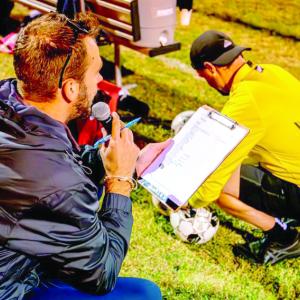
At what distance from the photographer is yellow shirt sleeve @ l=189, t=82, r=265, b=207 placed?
317 centimetres

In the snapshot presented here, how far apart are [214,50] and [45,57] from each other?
6.27 feet

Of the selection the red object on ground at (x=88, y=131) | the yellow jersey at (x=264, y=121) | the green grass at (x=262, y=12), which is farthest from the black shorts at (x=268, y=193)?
the green grass at (x=262, y=12)

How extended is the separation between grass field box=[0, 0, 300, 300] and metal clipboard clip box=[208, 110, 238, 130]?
1.27 meters

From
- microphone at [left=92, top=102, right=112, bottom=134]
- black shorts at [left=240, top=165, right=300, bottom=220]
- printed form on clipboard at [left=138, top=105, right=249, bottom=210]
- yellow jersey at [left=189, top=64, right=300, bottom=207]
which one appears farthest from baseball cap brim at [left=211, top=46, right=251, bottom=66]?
microphone at [left=92, top=102, right=112, bottom=134]

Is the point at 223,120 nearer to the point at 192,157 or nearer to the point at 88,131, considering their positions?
the point at 192,157

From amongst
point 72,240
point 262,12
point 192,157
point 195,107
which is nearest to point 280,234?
point 192,157

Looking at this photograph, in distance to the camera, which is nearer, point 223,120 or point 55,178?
point 55,178

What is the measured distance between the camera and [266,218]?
11.8 feet

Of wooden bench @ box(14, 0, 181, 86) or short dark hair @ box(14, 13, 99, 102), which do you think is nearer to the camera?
short dark hair @ box(14, 13, 99, 102)

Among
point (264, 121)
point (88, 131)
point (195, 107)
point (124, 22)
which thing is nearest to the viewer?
point (264, 121)

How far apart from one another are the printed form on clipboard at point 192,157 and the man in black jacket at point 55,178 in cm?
59

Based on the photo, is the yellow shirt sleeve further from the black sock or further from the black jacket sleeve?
the black jacket sleeve

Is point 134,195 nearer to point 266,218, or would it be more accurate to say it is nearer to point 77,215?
point 266,218

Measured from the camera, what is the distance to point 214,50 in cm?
366
